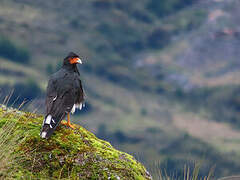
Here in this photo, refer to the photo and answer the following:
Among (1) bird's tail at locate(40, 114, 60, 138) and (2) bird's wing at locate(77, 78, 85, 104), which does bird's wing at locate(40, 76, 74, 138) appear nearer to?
(1) bird's tail at locate(40, 114, 60, 138)

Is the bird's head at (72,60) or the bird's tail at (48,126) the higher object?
the bird's head at (72,60)

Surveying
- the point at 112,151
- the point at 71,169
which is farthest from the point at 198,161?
the point at 71,169

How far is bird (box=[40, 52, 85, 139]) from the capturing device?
7719 mm

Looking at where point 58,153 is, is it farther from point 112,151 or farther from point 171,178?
point 171,178

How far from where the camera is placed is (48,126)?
7.27 m

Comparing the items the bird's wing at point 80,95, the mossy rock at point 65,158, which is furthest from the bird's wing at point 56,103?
the bird's wing at point 80,95

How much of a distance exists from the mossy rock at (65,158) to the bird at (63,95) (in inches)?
10.2

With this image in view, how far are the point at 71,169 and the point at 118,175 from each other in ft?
2.64

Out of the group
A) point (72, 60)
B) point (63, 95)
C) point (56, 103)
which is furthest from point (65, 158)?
point (72, 60)

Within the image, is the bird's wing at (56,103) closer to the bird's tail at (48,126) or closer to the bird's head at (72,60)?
the bird's tail at (48,126)

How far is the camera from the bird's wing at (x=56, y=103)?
7594 millimetres

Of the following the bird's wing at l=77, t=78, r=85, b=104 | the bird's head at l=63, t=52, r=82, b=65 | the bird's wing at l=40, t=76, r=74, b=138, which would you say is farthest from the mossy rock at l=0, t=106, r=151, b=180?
the bird's head at l=63, t=52, r=82, b=65

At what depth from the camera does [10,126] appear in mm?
6957

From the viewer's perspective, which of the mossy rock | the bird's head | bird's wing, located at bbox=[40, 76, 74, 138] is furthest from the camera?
the bird's head
